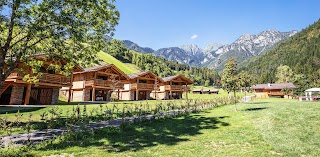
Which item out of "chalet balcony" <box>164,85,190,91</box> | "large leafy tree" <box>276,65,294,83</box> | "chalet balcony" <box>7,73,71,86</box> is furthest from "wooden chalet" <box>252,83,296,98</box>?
"chalet balcony" <box>7,73,71,86</box>

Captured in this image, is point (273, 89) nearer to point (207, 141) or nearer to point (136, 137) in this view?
point (207, 141)

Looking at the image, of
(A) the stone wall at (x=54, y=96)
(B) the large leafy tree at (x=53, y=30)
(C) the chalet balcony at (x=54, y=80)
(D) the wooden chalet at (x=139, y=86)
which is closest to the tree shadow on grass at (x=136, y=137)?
(B) the large leafy tree at (x=53, y=30)

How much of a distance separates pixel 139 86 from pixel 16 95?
2778 cm

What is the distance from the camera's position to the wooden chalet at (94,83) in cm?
3962

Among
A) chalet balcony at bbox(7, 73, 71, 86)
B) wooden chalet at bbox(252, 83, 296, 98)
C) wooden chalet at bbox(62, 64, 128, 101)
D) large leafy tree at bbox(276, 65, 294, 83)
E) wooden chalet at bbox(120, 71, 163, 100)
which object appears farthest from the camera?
large leafy tree at bbox(276, 65, 294, 83)

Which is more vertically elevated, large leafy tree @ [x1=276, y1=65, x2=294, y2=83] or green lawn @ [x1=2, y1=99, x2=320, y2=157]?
large leafy tree @ [x1=276, y1=65, x2=294, y2=83]

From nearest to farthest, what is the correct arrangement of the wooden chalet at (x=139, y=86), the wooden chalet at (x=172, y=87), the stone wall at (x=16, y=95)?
the stone wall at (x=16, y=95) < the wooden chalet at (x=139, y=86) < the wooden chalet at (x=172, y=87)

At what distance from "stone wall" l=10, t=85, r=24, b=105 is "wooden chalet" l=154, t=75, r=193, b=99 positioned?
3667 centimetres

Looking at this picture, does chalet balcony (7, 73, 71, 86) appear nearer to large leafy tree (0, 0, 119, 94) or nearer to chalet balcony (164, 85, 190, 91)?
large leafy tree (0, 0, 119, 94)

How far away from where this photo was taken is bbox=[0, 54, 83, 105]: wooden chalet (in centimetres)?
2552

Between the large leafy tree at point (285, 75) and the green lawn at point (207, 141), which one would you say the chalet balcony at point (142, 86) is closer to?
the green lawn at point (207, 141)

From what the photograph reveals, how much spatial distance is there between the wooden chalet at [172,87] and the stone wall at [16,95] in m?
36.7

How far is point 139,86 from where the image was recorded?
51.4m

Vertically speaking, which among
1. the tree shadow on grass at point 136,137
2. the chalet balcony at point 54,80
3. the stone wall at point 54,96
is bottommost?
the tree shadow on grass at point 136,137
